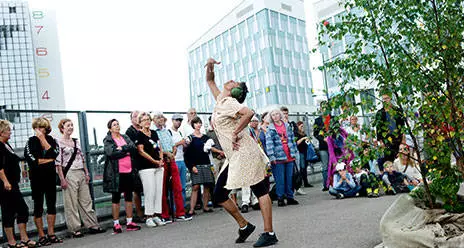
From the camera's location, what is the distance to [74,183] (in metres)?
8.07

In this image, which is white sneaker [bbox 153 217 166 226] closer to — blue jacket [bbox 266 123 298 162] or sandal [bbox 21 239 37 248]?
sandal [bbox 21 239 37 248]

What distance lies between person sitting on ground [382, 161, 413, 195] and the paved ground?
1.47ft

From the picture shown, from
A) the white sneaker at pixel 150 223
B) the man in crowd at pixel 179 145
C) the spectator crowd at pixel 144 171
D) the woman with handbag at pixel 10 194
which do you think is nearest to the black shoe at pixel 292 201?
the spectator crowd at pixel 144 171

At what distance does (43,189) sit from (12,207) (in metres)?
0.59

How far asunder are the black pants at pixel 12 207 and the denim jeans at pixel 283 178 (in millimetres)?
4350

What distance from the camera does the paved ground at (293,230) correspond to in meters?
5.14

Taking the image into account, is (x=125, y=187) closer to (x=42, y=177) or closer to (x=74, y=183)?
(x=74, y=183)

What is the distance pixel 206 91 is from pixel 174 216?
81.7m

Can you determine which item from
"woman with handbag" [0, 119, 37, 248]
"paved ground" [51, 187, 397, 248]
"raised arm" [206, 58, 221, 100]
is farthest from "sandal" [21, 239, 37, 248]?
"raised arm" [206, 58, 221, 100]

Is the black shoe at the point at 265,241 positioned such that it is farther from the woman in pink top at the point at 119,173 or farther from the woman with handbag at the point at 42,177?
the woman with handbag at the point at 42,177

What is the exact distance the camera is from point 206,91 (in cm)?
9038

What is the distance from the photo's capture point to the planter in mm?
3836

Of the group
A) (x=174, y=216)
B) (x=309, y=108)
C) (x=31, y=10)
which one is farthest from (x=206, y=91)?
(x=174, y=216)

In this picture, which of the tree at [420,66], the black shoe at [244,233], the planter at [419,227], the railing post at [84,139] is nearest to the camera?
the planter at [419,227]
